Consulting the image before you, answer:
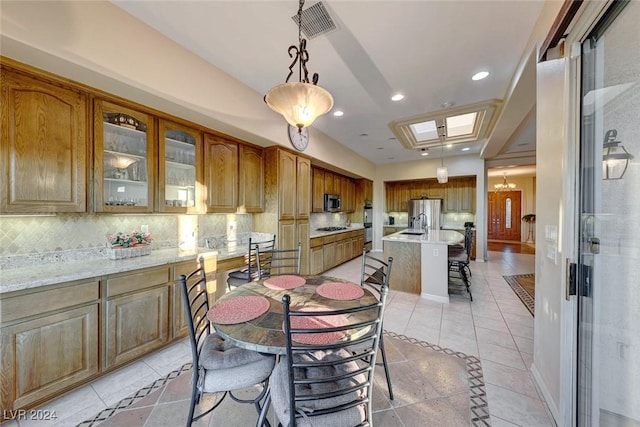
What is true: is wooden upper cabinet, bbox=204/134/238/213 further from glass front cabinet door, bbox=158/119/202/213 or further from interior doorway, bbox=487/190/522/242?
interior doorway, bbox=487/190/522/242

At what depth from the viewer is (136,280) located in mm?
1998

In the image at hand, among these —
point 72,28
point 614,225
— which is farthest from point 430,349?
point 72,28

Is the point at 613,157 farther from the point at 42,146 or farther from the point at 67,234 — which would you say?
the point at 67,234

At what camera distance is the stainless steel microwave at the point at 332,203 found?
5.72 meters

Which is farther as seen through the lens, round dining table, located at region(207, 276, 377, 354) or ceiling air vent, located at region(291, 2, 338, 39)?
ceiling air vent, located at region(291, 2, 338, 39)

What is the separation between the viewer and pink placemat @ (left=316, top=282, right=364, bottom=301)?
1612 millimetres

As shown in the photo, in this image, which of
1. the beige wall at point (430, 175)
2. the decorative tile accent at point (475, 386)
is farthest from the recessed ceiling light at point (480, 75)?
the beige wall at point (430, 175)

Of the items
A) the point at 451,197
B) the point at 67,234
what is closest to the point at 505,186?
the point at 451,197

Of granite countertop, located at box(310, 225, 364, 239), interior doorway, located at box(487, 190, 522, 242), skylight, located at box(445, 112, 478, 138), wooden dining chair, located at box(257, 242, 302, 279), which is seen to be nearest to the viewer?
wooden dining chair, located at box(257, 242, 302, 279)

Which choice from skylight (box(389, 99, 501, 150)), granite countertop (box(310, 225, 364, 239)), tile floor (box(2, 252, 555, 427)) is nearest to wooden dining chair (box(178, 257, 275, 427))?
tile floor (box(2, 252, 555, 427))

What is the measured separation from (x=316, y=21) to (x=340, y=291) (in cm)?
214

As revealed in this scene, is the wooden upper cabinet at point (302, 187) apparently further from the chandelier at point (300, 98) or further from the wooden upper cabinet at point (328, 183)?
the chandelier at point (300, 98)

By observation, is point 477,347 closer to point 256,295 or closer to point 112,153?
point 256,295

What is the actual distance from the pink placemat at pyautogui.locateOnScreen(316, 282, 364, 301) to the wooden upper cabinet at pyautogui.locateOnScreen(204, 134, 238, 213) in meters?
1.92
